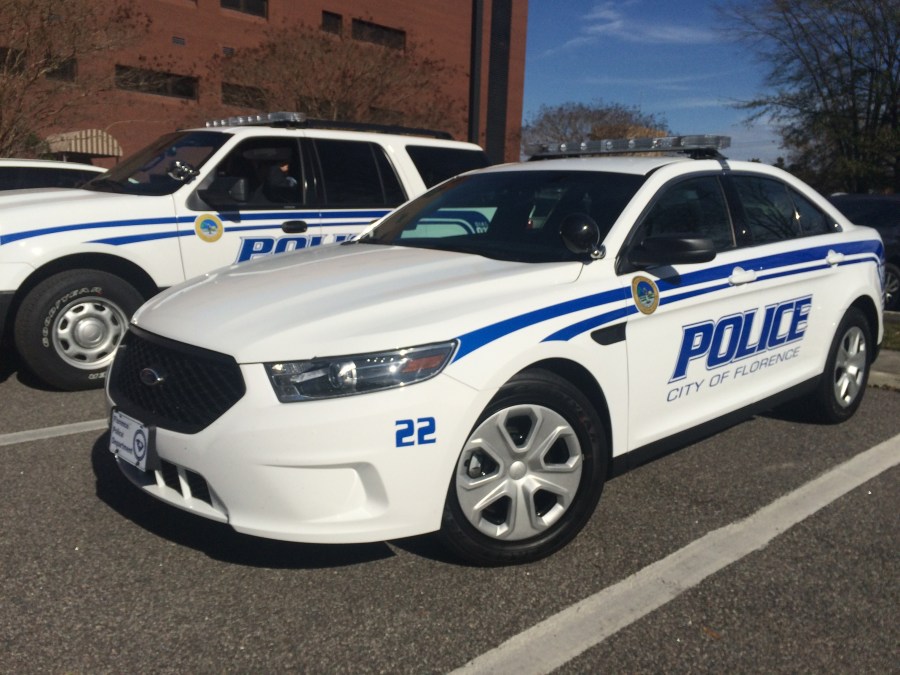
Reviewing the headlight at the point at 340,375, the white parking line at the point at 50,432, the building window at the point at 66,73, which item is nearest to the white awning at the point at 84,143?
the building window at the point at 66,73

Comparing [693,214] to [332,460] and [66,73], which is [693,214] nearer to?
[332,460]

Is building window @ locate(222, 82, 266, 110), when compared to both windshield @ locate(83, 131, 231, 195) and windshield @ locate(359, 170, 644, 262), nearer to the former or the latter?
windshield @ locate(83, 131, 231, 195)

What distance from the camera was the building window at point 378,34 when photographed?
33534mm

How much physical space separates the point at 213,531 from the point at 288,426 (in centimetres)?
101

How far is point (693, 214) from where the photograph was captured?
4.21 metres

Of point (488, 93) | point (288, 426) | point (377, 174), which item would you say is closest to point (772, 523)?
point (288, 426)

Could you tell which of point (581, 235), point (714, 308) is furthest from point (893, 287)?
point (581, 235)

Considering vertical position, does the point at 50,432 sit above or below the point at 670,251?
below

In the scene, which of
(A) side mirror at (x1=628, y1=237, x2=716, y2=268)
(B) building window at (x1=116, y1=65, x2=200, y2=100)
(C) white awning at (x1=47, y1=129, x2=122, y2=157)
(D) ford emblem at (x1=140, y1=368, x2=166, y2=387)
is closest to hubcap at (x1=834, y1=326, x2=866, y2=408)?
(A) side mirror at (x1=628, y1=237, x2=716, y2=268)

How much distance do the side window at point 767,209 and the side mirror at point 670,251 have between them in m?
0.92

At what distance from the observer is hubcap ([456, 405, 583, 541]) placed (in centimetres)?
310

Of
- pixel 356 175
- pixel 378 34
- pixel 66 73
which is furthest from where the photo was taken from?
pixel 378 34

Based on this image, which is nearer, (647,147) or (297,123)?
(647,147)

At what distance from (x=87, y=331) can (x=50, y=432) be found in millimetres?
1118
